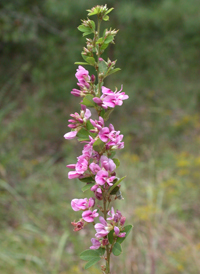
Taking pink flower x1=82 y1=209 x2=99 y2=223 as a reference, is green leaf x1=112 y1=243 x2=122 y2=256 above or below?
below

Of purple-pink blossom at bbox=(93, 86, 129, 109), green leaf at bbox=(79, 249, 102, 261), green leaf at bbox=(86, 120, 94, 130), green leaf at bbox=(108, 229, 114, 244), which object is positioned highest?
purple-pink blossom at bbox=(93, 86, 129, 109)

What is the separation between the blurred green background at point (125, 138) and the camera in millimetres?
2258

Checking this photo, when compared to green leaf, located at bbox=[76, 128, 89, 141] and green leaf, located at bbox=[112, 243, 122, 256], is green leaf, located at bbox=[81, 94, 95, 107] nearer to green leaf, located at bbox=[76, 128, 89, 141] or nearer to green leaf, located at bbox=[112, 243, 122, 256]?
green leaf, located at bbox=[76, 128, 89, 141]

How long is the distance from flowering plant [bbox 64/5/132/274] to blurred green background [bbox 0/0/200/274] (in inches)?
57.2

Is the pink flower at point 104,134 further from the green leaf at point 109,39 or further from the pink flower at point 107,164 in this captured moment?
the green leaf at point 109,39

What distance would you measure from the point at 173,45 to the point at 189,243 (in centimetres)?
399

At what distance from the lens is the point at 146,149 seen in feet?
14.2

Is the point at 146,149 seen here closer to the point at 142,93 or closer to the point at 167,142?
the point at 167,142

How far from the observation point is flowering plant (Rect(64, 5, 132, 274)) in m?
0.54

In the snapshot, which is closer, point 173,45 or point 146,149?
point 146,149

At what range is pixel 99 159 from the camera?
23.0 inches

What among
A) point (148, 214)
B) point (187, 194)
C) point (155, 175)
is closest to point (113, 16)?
point (155, 175)

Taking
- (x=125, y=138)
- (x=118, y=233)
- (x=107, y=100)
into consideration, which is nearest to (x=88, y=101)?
(x=107, y=100)

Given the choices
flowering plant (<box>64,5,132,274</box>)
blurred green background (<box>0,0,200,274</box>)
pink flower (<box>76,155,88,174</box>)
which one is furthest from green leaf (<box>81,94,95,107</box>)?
blurred green background (<box>0,0,200,274</box>)
